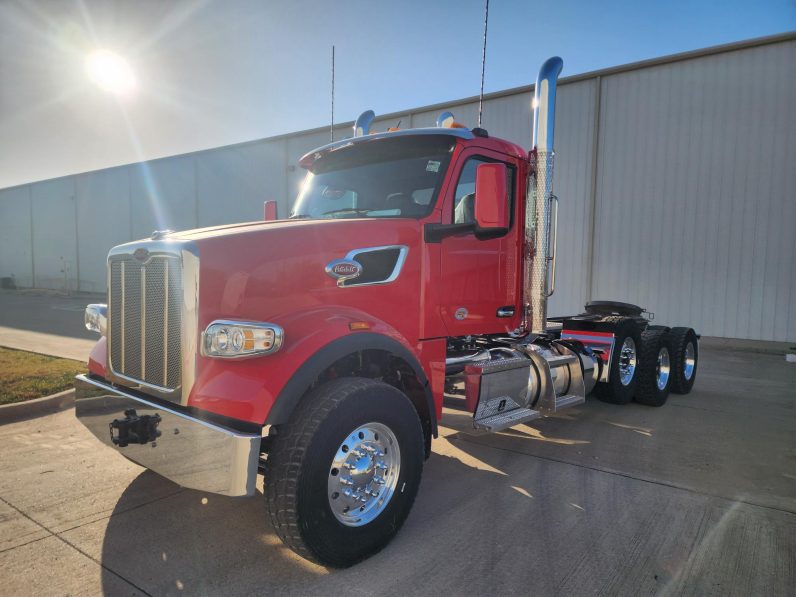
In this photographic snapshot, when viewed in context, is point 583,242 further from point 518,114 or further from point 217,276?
point 217,276

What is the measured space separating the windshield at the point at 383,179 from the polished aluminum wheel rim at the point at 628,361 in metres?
4.09

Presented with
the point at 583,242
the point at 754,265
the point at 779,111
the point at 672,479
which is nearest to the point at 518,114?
the point at 583,242

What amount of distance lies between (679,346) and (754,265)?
21.6 ft

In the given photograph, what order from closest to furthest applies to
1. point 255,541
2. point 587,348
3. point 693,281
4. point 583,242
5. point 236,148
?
point 255,541
point 587,348
point 693,281
point 583,242
point 236,148

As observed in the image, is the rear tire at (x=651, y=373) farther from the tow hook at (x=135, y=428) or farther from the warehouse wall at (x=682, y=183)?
the warehouse wall at (x=682, y=183)

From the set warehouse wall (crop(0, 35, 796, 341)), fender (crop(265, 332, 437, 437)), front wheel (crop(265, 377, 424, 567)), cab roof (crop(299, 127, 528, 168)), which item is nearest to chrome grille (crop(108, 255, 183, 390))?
fender (crop(265, 332, 437, 437))

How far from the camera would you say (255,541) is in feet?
10.0

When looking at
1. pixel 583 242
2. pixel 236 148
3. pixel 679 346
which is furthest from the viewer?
pixel 236 148

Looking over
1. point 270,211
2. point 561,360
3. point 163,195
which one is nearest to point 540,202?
point 561,360

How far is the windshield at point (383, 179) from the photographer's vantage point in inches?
150

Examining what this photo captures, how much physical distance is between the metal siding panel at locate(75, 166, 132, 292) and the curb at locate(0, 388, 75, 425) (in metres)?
25.2

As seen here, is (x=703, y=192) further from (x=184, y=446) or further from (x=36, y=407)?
(x=36, y=407)

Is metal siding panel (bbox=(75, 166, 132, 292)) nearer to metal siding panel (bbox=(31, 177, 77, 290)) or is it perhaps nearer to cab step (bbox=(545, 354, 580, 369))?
metal siding panel (bbox=(31, 177, 77, 290))

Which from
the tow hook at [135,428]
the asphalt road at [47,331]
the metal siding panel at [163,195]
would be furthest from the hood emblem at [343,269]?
the metal siding panel at [163,195]
